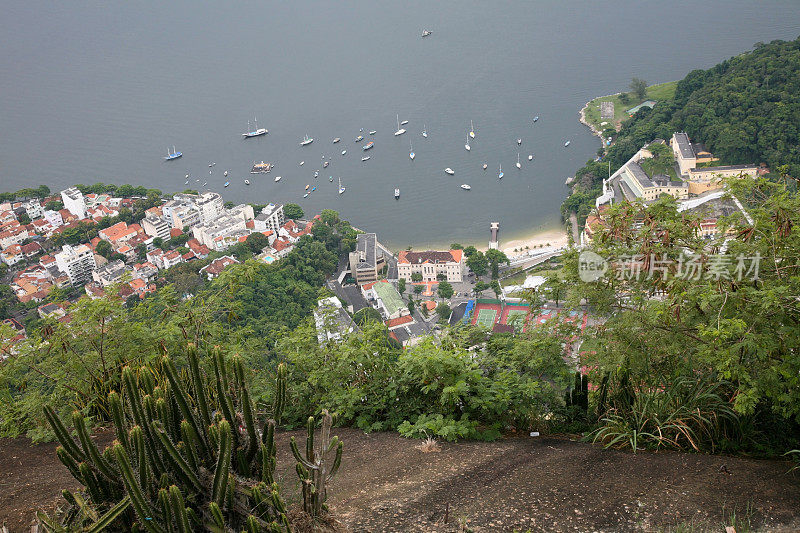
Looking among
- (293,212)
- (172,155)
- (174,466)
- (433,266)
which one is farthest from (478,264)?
(172,155)

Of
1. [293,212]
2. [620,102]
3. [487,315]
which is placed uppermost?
[620,102]

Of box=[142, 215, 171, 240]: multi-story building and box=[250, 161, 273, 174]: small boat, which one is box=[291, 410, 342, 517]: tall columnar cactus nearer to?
box=[142, 215, 171, 240]: multi-story building

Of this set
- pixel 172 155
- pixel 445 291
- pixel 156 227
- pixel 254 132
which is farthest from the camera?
pixel 254 132

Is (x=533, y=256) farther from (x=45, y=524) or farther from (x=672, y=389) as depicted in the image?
(x=45, y=524)

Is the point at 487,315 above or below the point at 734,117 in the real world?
below

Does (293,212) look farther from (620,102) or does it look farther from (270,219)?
(620,102)

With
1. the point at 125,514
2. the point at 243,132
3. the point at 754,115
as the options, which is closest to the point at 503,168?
the point at 754,115
